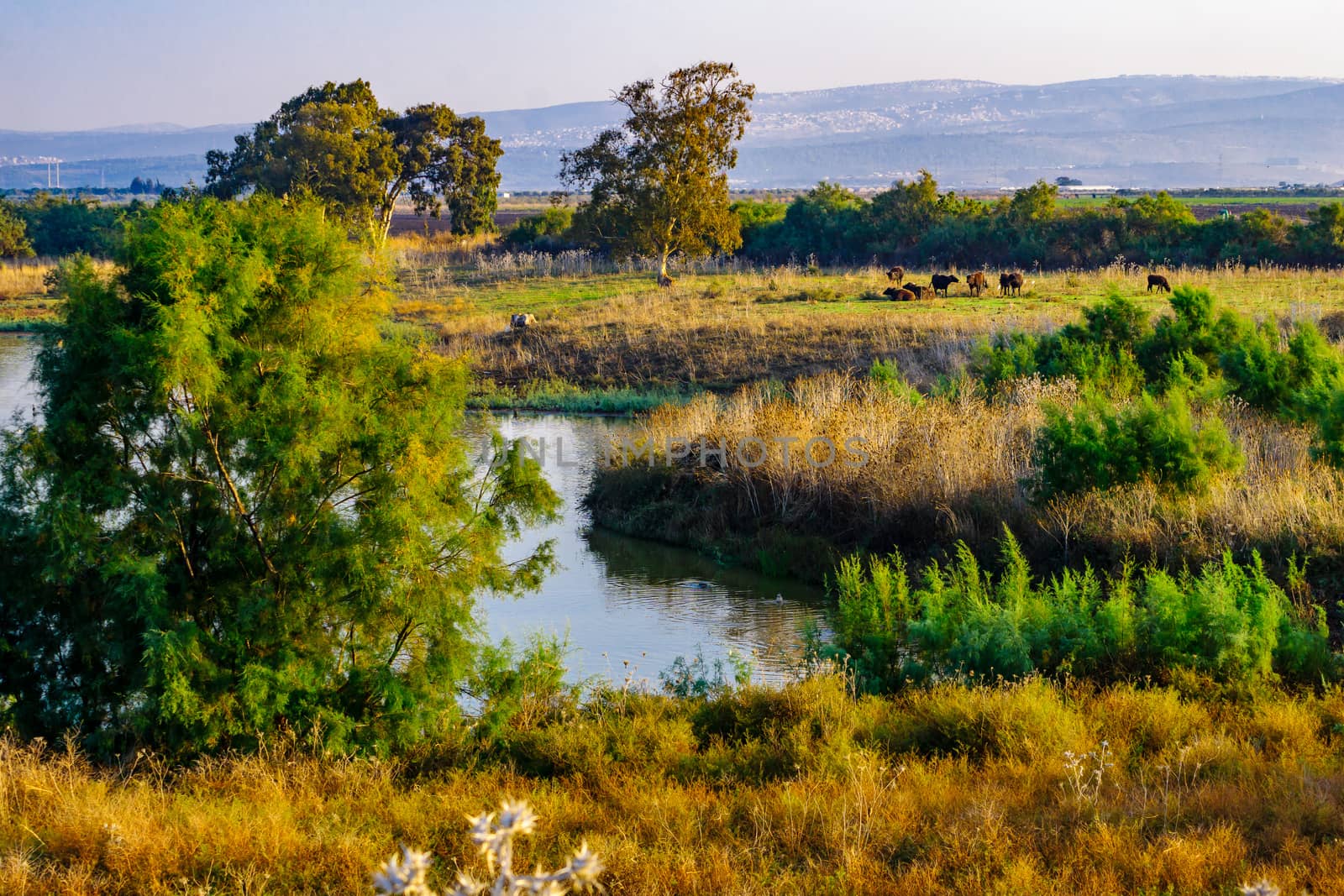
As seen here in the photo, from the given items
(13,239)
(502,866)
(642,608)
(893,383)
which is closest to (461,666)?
(502,866)

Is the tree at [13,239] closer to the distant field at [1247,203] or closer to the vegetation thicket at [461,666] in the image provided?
the distant field at [1247,203]

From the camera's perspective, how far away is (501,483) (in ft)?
29.9

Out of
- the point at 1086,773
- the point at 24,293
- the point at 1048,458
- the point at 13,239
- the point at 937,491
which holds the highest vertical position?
the point at 13,239

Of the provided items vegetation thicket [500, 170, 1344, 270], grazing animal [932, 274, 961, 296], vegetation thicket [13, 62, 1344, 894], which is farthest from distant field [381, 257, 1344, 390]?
vegetation thicket [13, 62, 1344, 894]

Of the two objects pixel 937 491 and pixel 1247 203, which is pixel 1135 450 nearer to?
pixel 937 491

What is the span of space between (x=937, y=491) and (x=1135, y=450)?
102 inches

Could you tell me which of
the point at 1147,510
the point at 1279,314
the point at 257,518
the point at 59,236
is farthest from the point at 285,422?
the point at 59,236

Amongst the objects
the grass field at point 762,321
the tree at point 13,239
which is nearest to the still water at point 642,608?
the grass field at point 762,321

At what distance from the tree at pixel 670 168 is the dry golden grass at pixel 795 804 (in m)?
38.0

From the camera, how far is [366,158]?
185ft

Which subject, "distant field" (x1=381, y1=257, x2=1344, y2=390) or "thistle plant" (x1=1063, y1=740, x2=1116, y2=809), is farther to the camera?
"distant field" (x1=381, y1=257, x2=1344, y2=390)

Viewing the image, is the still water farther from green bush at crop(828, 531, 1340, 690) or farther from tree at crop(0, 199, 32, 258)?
tree at crop(0, 199, 32, 258)

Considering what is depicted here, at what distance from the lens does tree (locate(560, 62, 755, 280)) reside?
4644 cm

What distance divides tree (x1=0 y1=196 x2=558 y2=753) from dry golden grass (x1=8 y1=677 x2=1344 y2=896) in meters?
0.49
